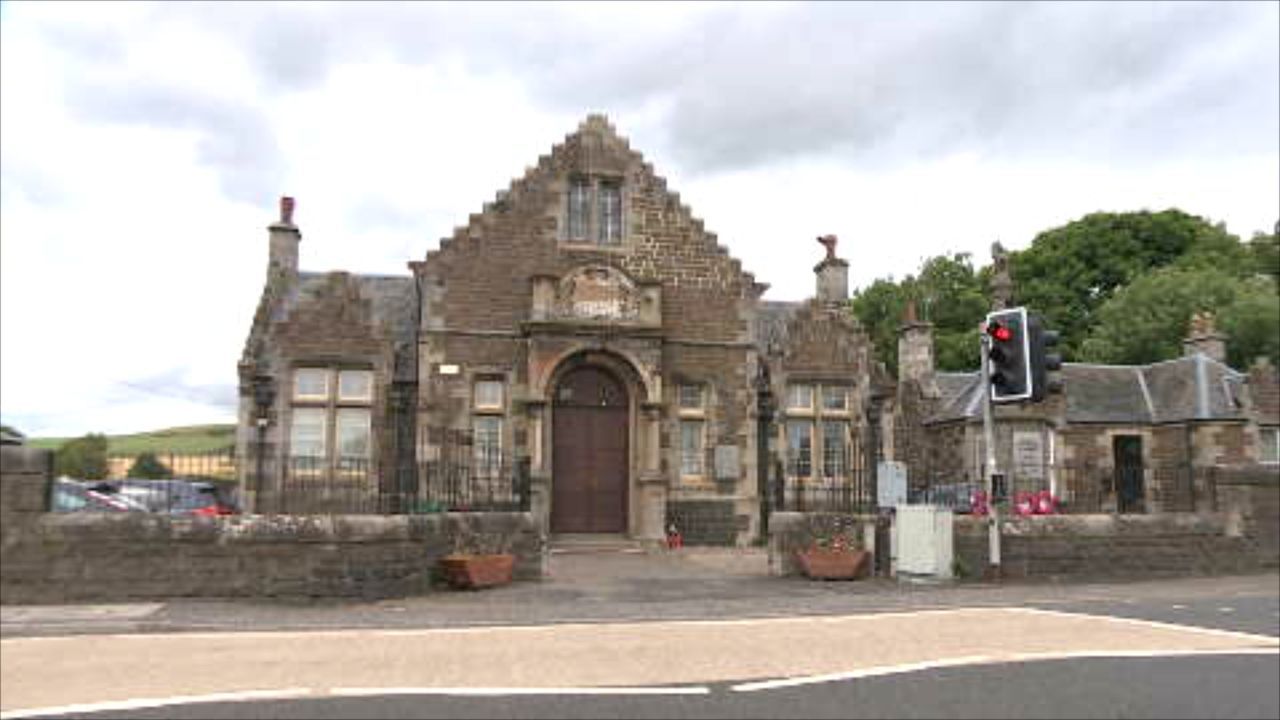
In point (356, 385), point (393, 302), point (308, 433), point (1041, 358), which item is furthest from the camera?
point (393, 302)

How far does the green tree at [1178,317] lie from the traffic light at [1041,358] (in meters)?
27.1

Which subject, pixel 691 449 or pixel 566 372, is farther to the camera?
pixel 691 449

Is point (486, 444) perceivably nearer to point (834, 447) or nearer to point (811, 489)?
point (811, 489)

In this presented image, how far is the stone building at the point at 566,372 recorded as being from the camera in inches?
867

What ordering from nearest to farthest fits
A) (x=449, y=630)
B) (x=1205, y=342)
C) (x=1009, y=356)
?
1. (x=449, y=630)
2. (x=1009, y=356)
3. (x=1205, y=342)

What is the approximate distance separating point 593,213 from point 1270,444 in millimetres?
20776

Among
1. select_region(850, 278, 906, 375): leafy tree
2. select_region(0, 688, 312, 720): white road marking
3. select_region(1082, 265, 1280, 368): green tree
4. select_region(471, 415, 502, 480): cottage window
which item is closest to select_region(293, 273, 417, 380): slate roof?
select_region(471, 415, 502, 480): cottage window

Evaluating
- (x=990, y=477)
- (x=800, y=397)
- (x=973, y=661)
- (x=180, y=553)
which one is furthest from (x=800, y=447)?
(x=973, y=661)

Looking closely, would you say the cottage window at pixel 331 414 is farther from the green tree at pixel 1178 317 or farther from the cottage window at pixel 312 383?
the green tree at pixel 1178 317

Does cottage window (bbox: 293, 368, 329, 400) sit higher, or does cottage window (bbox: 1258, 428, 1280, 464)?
cottage window (bbox: 293, 368, 329, 400)

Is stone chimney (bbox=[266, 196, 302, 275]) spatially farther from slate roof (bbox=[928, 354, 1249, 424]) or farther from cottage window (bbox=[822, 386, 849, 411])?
slate roof (bbox=[928, 354, 1249, 424])

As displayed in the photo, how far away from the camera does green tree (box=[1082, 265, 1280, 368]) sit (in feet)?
123

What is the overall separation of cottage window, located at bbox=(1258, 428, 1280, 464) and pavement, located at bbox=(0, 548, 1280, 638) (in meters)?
14.4

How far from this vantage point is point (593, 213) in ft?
78.0
